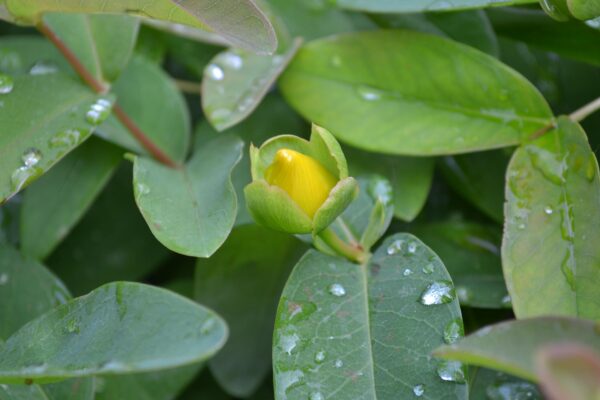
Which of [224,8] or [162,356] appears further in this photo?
[224,8]

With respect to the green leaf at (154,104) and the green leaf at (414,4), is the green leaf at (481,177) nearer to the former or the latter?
the green leaf at (414,4)

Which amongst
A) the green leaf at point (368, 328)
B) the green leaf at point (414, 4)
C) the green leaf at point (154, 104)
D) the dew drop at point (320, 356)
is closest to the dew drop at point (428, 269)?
the green leaf at point (368, 328)

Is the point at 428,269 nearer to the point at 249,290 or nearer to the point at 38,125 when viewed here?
the point at 249,290

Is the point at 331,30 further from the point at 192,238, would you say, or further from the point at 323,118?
the point at 192,238

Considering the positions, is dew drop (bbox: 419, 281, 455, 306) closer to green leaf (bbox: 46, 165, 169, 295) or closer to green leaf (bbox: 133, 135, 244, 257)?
green leaf (bbox: 133, 135, 244, 257)

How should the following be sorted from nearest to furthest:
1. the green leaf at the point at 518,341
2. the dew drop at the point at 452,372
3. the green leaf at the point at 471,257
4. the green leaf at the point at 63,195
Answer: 1. the green leaf at the point at 518,341
2. the dew drop at the point at 452,372
3. the green leaf at the point at 471,257
4. the green leaf at the point at 63,195

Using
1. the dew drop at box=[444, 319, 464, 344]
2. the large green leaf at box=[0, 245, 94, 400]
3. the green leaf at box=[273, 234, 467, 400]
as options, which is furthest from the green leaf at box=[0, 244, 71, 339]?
Result: the dew drop at box=[444, 319, 464, 344]

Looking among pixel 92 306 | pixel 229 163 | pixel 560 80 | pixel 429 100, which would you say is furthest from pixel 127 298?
pixel 560 80
